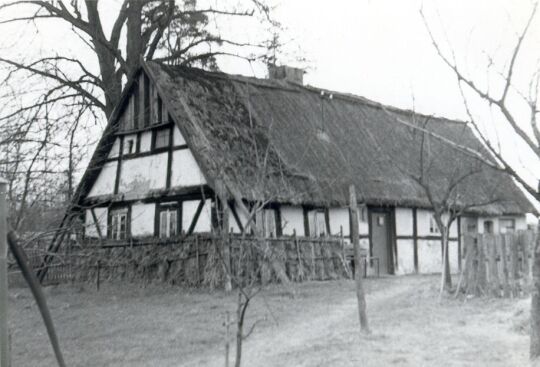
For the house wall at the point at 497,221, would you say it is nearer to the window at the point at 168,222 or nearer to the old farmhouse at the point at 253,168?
the old farmhouse at the point at 253,168

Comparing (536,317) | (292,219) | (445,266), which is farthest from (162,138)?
(536,317)

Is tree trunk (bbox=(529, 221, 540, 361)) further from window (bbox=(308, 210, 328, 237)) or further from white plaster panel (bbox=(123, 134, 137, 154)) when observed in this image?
white plaster panel (bbox=(123, 134, 137, 154))

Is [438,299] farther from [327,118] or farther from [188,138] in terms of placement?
[327,118]

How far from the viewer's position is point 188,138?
1750 cm

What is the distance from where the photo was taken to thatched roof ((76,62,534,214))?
17781mm

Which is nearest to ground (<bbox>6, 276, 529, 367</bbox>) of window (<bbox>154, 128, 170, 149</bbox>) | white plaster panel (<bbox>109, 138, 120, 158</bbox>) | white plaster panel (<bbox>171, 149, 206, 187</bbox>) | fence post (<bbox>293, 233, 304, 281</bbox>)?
fence post (<bbox>293, 233, 304, 281</bbox>)

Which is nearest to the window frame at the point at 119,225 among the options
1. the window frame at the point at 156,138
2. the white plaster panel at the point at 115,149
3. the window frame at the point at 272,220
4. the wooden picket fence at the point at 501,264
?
the white plaster panel at the point at 115,149

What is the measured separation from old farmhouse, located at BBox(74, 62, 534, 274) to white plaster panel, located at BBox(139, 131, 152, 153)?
30 mm

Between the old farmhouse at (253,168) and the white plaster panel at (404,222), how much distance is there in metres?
0.04

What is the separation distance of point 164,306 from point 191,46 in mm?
12676

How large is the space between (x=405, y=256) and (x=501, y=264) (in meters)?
9.88

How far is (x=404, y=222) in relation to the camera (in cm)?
2233

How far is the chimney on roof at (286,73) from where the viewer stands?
86.3 ft

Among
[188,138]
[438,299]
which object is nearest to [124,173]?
[188,138]
